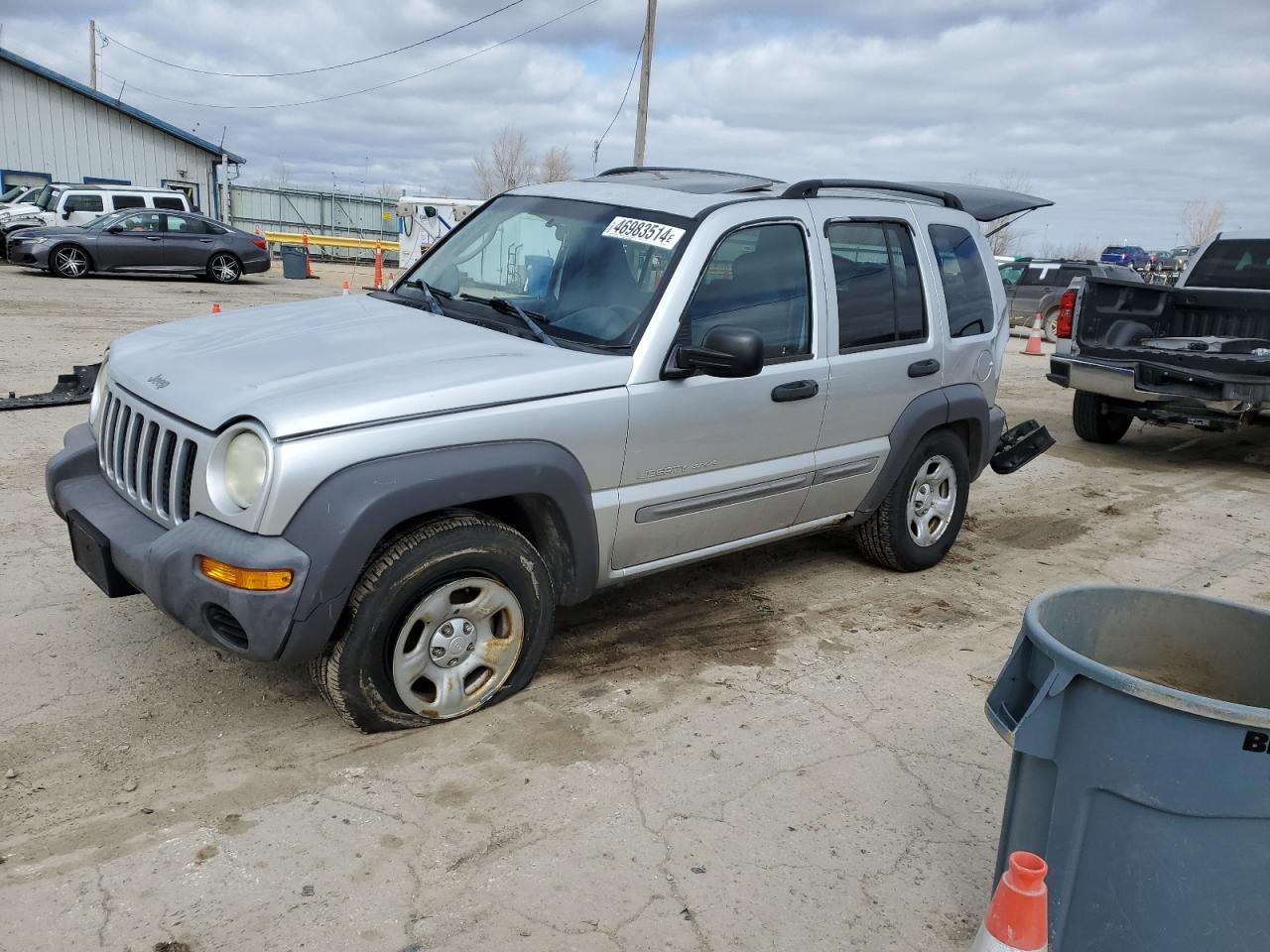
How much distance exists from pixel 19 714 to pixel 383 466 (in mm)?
1647

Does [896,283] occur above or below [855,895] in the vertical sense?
above

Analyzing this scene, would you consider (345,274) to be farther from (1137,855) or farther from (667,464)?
(1137,855)

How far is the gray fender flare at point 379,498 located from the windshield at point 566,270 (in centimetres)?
65

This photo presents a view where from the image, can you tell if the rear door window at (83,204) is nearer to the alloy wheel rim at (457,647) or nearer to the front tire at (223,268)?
the front tire at (223,268)

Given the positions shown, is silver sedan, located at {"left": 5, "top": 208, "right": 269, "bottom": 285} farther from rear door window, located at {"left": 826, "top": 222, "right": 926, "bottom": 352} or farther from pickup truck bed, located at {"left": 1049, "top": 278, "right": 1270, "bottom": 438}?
rear door window, located at {"left": 826, "top": 222, "right": 926, "bottom": 352}

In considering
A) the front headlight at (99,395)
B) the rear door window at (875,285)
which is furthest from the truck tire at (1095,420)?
the front headlight at (99,395)

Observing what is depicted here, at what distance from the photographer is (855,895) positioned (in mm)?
2908

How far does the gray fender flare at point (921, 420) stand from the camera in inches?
199

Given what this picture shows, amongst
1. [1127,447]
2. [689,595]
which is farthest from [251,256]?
[689,595]

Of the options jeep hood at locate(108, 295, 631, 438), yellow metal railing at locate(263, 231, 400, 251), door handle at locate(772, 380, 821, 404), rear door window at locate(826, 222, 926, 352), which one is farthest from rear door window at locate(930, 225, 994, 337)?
yellow metal railing at locate(263, 231, 400, 251)

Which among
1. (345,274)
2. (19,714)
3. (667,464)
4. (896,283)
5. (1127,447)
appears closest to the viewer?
(19,714)

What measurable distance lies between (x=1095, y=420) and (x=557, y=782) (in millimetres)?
7892

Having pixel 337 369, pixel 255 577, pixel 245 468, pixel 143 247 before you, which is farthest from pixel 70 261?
pixel 255 577

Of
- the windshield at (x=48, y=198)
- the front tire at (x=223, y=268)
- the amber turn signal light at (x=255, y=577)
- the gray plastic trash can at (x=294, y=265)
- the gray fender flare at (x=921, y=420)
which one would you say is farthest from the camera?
the gray plastic trash can at (x=294, y=265)
